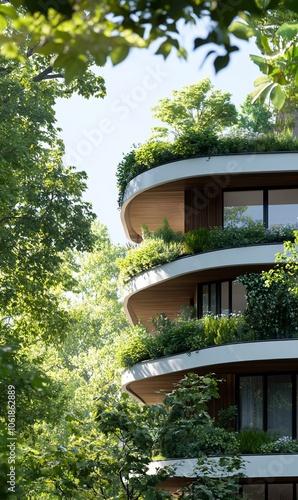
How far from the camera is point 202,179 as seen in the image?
2873 cm

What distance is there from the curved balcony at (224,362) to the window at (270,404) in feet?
1.00

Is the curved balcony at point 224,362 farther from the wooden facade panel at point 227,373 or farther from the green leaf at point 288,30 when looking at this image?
the green leaf at point 288,30

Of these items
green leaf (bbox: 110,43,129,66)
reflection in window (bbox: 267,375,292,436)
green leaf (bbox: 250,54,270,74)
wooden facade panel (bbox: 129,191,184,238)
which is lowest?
green leaf (bbox: 110,43,129,66)

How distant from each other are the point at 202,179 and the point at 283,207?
2.39 m

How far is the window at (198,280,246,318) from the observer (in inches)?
1121

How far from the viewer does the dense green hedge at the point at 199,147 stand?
2767cm

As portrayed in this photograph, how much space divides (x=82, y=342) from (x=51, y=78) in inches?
1309

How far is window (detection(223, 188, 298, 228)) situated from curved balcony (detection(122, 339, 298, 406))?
403 centimetres

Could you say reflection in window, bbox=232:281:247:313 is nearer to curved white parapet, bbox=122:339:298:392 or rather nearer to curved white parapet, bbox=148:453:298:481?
curved white parapet, bbox=122:339:298:392

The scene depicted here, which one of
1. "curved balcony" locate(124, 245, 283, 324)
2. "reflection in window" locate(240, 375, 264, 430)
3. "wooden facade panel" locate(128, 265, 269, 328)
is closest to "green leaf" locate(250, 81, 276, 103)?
"curved balcony" locate(124, 245, 283, 324)

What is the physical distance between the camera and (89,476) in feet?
55.1

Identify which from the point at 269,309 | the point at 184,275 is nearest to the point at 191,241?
the point at 184,275

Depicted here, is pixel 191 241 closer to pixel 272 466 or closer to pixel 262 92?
pixel 272 466

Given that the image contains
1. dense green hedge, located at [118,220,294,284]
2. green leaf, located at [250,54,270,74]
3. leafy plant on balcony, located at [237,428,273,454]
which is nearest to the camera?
green leaf, located at [250,54,270,74]
